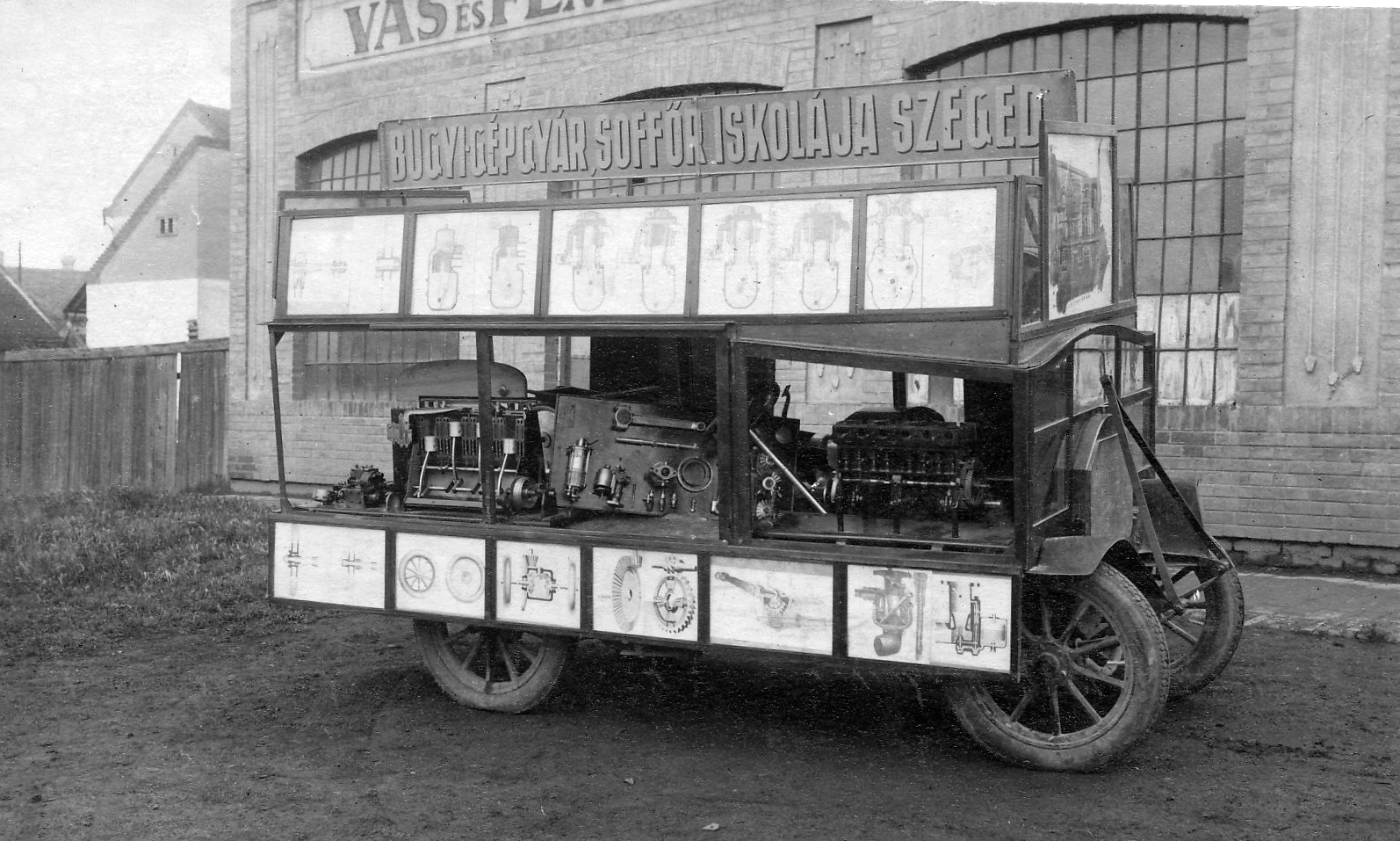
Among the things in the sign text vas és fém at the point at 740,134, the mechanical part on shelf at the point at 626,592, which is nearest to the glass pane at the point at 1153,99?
the sign text vas és fém at the point at 740,134

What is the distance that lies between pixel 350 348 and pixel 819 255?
381 inches

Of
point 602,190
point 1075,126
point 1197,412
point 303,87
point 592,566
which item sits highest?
point 303,87

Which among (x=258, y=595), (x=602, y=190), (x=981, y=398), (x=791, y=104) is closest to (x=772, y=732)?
(x=981, y=398)

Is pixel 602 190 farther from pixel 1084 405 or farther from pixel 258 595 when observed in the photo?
pixel 1084 405

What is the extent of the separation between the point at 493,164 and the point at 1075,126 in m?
2.77

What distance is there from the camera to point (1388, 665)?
6.21 meters

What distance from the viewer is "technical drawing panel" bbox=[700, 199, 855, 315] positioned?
15.3ft

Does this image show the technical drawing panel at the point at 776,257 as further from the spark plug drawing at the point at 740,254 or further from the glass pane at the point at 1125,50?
the glass pane at the point at 1125,50

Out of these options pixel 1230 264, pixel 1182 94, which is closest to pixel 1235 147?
pixel 1182 94

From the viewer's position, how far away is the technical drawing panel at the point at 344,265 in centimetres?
550

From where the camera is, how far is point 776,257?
477cm

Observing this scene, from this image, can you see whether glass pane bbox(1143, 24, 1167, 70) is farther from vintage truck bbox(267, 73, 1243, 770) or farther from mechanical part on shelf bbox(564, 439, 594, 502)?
mechanical part on shelf bbox(564, 439, 594, 502)

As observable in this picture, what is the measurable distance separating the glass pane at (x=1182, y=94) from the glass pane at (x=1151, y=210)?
1.65ft

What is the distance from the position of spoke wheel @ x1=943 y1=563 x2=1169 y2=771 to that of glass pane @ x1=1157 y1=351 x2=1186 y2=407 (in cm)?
465
